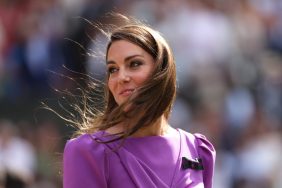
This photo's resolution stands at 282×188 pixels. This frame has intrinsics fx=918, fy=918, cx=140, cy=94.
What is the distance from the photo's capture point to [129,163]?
11.5 feet

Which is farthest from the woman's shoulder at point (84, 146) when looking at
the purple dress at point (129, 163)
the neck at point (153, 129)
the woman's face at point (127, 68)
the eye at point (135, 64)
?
the eye at point (135, 64)

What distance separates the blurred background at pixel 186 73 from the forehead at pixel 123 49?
4856mm

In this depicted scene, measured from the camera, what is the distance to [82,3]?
10.2m

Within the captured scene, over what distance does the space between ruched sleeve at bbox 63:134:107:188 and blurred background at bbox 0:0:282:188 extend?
196 inches

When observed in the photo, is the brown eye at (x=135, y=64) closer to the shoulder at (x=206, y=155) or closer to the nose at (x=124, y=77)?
the nose at (x=124, y=77)

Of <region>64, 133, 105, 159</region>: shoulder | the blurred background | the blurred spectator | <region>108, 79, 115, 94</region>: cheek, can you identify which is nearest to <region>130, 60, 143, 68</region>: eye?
<region>108, 79, 115, 94</region>: cheek

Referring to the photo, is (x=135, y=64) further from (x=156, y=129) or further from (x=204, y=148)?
(x=204, y=148)

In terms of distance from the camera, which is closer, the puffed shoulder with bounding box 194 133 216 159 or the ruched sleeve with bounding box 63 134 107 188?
the ruched sleeve with bounding box 63 134 107 188

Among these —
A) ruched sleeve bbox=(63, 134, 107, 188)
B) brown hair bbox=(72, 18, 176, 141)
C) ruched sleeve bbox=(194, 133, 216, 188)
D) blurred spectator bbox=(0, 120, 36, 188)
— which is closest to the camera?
ruched sleeve bbox=(63, 134, 107, 188)

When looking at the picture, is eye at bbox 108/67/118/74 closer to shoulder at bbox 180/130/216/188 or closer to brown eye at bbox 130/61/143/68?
brown eye at bbox 130/61/143/68

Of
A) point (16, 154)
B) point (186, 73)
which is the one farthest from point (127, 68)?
point (186, 73)

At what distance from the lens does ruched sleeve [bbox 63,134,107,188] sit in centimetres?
345

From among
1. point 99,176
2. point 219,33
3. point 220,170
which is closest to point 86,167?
point 99,176

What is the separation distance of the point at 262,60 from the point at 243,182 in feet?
5.90
